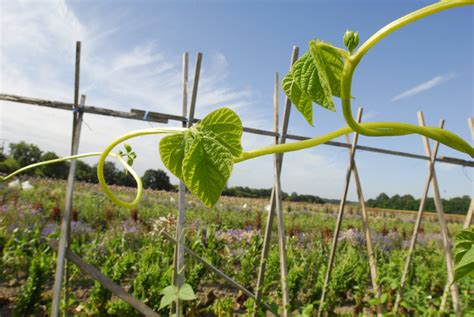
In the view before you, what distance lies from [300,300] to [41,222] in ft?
12.8

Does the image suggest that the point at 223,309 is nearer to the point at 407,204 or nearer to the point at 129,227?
the point at 129,227

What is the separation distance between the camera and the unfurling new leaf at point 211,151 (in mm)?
315

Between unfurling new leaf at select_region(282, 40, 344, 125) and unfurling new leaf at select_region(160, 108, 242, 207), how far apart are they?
0.08 m

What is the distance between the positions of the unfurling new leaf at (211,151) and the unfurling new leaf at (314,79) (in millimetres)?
81

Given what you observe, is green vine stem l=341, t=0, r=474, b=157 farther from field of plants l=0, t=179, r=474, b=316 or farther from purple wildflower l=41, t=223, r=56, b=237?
purple wildflower l=41, t=223, r=56, b=237

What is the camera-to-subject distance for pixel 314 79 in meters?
0.35

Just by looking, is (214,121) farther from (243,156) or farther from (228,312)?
(228,312)

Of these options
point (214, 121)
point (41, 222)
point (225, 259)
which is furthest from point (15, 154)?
point (214, 121)

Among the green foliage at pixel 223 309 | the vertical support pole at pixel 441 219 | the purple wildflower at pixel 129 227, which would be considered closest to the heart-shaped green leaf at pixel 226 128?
the green foliage at pixel 223 309

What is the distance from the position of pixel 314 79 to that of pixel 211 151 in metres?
0.13

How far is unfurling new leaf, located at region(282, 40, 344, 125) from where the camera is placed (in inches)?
11.0

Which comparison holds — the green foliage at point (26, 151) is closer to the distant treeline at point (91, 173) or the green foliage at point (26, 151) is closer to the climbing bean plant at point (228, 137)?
the distant treeline at point (91, 173)

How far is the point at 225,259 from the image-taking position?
4527 millimetres

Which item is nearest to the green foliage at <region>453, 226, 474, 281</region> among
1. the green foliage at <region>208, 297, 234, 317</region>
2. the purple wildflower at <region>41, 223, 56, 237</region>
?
the green foliage at <region>208, 297, 234, 317</region>
